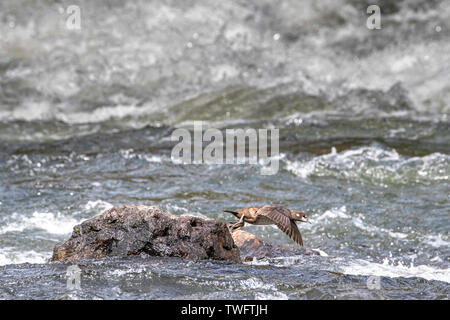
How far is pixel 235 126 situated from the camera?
11766 millimetres

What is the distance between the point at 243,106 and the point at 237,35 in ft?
8.68

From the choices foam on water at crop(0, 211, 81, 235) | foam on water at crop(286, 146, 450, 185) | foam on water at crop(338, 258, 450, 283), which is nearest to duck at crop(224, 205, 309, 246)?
foam on water at crop(338, 258, 450, 283)

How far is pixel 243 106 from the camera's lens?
1280 centimetres

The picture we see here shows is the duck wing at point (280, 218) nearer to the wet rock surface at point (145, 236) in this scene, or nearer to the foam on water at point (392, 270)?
the foam on water at point (392, 270)

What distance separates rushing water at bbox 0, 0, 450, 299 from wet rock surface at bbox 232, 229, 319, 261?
0.21 m

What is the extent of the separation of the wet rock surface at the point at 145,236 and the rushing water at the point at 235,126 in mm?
129

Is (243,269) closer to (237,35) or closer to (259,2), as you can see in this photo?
(237,35)

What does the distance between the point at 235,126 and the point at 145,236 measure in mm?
7038

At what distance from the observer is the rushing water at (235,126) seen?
4812mm

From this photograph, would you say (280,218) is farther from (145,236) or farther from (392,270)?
(145,236)

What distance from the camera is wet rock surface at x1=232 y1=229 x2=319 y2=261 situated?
18.1ft

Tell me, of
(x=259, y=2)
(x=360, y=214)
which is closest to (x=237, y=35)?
(x=259, y=2)

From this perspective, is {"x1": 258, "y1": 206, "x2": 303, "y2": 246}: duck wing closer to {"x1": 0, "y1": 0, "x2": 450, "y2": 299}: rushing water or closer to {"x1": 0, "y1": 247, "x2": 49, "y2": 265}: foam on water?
{"x1": 0, "y1": 0, "x2": 450, "y2": 299}: rushing water

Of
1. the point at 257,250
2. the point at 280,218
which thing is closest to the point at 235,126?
the point at 257,250
